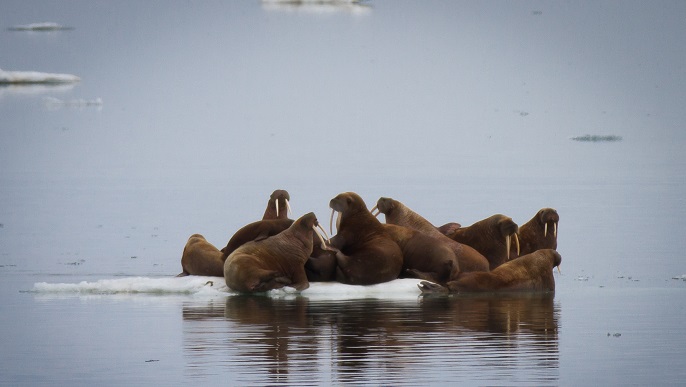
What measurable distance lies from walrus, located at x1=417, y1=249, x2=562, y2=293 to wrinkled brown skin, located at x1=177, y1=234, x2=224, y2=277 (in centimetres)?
192

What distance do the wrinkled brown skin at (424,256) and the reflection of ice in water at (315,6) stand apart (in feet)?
206

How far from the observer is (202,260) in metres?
15.0

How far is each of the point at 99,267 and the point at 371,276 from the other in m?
3.57

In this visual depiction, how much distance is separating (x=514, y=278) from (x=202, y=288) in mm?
2793

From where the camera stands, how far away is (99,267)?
16766mm

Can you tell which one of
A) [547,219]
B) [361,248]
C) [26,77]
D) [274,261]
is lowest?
[274,261]

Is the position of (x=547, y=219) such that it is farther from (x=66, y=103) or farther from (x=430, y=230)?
(x=66, y=103)

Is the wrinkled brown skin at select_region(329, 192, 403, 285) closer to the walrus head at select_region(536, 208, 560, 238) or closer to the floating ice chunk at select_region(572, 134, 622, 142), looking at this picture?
the walrus head at select_region(536, 208, 560, 238)

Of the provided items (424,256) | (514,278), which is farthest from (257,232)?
(514,278)

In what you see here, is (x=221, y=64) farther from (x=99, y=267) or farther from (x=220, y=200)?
(x=99, y=267)

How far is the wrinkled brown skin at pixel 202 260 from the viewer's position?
15.0 m

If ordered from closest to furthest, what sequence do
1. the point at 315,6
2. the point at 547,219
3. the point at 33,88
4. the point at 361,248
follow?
the point at 361,248, the point at 547,219, the point at 33,88, the point at 315,6

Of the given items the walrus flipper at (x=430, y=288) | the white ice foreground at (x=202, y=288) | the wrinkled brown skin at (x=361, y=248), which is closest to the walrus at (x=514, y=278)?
the walrus flipper at (x=430, y=288)

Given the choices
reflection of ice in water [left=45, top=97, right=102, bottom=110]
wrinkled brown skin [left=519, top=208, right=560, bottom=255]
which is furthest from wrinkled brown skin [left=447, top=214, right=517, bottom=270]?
reflection of ice in water [left=45, top=97, right=102, bottom=110]
